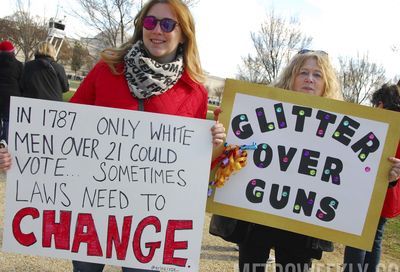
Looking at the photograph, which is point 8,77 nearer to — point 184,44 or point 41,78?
point 41,78

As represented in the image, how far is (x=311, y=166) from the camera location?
226cm

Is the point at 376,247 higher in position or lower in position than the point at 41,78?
lower

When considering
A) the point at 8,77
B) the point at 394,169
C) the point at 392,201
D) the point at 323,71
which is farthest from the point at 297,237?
the point at 8,77

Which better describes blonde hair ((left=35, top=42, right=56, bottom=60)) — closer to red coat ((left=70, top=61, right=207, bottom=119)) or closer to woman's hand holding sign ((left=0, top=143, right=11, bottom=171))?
red coat ((left=70, top=61, right=207, bottom=119))

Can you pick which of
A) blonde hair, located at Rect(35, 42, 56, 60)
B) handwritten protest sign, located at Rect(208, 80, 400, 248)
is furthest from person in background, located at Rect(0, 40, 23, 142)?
handwritten protest sign, located at Rect(208, 80, 400, 248)

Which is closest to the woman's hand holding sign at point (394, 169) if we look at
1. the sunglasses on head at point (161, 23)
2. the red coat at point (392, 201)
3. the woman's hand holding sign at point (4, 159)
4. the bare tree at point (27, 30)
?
the red coat at point (392, 201)

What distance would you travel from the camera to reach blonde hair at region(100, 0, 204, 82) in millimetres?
2184

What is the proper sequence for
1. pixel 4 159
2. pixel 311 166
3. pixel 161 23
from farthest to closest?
pixel 311 166
pixel 161 23
pixel 4 159

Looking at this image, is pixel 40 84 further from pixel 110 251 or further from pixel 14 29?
pixel 14 29

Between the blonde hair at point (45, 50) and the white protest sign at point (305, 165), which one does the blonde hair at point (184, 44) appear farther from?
the blonde hair at point (45, 50)

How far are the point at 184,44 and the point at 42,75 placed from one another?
415cm

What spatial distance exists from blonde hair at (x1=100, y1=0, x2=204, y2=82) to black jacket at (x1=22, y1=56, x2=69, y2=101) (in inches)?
155

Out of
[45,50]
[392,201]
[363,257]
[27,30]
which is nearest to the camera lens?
[392,201]

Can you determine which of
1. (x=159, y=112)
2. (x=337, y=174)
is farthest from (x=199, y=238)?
(x=337, y=174)
